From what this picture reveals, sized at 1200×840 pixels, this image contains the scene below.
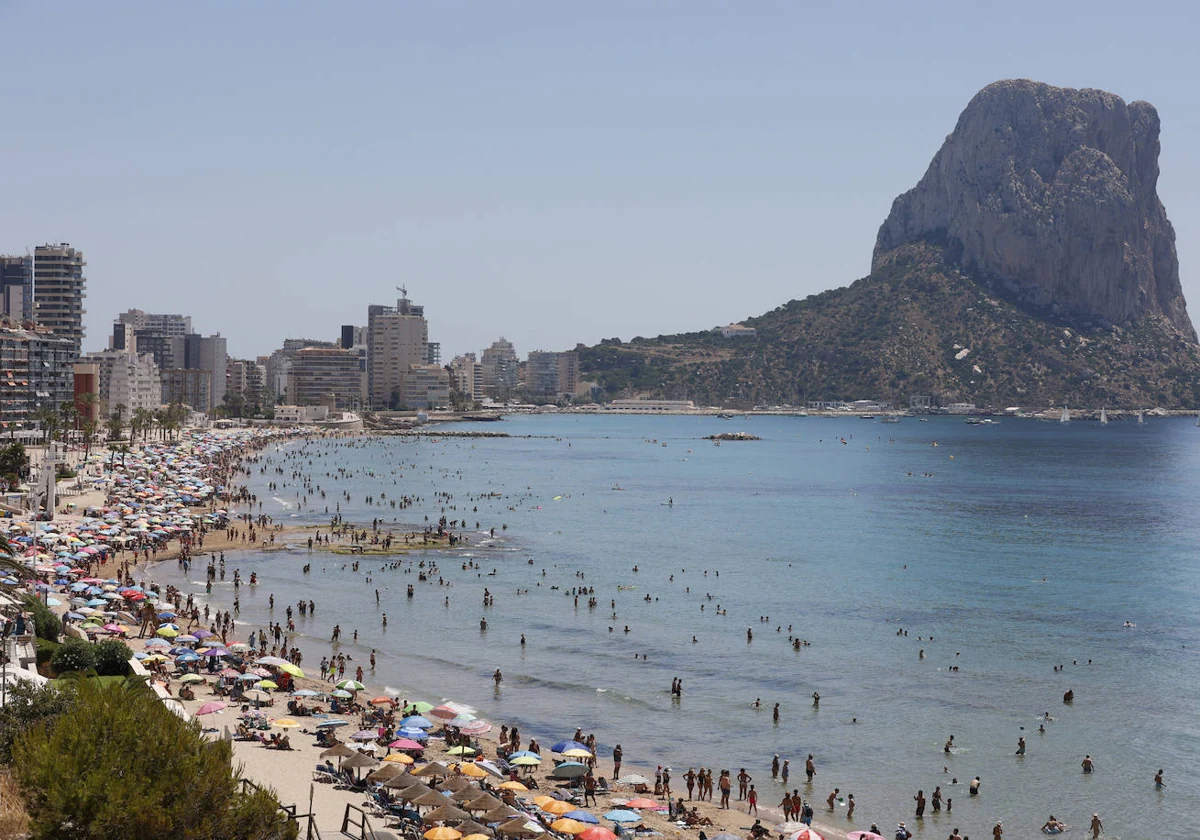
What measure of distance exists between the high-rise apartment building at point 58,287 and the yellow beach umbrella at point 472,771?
134691mm

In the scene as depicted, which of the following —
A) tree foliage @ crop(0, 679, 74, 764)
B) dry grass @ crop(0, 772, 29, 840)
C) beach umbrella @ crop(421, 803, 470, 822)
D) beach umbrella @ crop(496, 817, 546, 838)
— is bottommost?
beach umbrella @ crop(496, 817, 546, 838)

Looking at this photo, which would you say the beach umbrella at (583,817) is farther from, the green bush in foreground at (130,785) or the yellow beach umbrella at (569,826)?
the green bush in foreground at (130,785)

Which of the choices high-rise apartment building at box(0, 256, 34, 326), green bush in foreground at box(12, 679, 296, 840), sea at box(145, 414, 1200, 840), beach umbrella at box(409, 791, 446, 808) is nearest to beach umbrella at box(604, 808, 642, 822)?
beach umbrella at box(409, 791, 446, 808)

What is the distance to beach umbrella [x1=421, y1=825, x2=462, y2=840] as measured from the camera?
23141mm

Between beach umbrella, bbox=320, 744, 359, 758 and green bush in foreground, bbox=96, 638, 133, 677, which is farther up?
green bush in foreground, bbox=96, 638, 133, 677

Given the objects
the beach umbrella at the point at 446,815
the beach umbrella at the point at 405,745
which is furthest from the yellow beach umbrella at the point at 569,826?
the beach umbrella at the point at 405,745

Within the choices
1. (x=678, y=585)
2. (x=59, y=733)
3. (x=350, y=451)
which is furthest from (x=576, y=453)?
(x=59, y=733)

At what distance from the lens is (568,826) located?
2495cm

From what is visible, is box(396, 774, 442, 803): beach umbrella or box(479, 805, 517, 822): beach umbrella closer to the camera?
box(479, 805, 517, 822): beach umbrella

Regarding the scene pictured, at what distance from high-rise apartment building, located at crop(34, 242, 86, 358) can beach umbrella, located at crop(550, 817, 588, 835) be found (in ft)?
454

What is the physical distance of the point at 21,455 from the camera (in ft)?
248

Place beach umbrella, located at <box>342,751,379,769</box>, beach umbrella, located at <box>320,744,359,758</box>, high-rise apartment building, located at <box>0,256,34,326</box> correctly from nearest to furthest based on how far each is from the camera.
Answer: beach umbrella, located at <box>342,751,379,769</box> < beach umbrella, located at <box>320,744,359,758</box> < high-rise apartment building, located at <box>0,256,34,326</box>

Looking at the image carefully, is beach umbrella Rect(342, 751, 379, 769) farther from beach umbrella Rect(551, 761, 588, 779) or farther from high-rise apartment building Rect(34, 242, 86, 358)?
high-rise apartment building Rect(34, 242, 86, 358)

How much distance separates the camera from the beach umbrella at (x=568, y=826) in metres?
24.8
